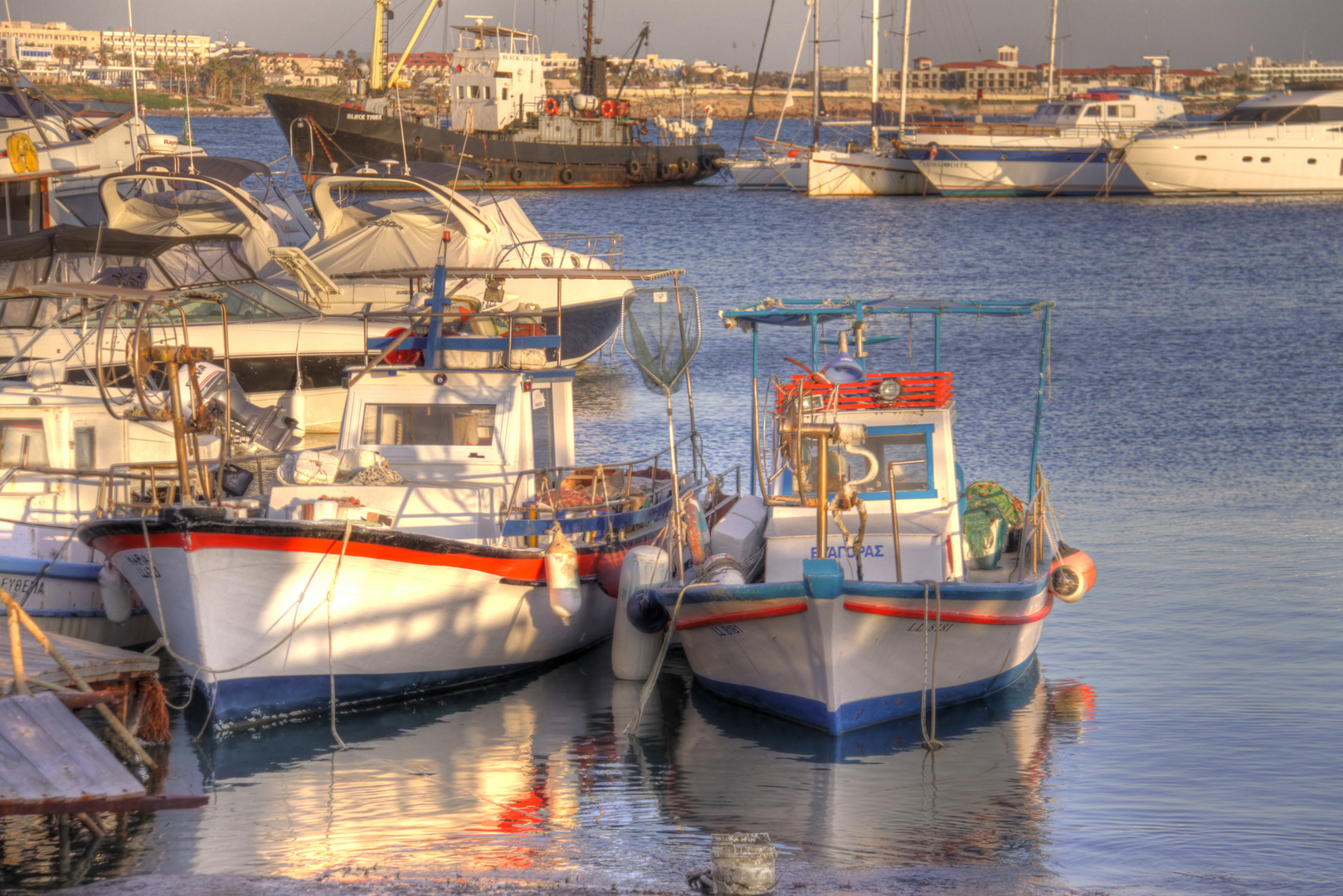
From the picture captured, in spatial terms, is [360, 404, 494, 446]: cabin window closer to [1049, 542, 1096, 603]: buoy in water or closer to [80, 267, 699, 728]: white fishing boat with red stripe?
[80, 267, 699, 728]: white fishing boat with red stripe

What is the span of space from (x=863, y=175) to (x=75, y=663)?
68.9m

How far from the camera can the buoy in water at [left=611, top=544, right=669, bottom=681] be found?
1195 centimetres

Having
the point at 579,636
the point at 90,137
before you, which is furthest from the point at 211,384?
the point at 90,137

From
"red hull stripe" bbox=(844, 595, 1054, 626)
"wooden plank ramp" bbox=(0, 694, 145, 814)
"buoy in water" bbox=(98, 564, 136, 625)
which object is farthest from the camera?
"buoy in water" bbox=(98, 564, 136, 625)

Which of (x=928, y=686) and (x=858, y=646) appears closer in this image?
(x=858, y=646)

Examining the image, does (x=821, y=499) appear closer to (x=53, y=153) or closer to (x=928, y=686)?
(x=928, y=686)

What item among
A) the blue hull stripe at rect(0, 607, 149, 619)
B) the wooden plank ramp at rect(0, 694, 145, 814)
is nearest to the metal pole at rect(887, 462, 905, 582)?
the wooden plank ramp at rect(0, 694, 145, 814)

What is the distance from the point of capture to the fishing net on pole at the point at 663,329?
39.1 feet

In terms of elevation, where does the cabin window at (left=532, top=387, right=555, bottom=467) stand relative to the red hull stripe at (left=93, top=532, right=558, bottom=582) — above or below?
above

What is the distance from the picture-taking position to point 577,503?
12.7m

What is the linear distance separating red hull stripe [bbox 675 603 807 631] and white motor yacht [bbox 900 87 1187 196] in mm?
63333

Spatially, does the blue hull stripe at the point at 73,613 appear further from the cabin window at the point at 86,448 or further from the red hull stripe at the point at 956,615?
the red hull stripe at the point at 956,615

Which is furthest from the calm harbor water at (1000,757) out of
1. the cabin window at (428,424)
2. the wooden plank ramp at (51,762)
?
the cabin window at (428,424)

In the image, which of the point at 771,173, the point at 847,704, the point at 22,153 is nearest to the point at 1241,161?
the point at 771,173
